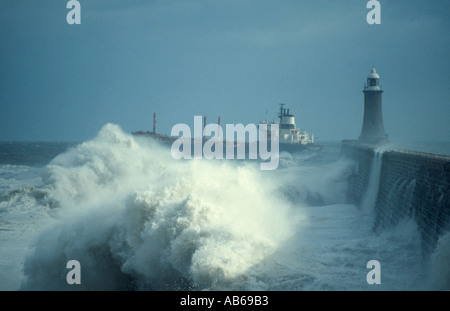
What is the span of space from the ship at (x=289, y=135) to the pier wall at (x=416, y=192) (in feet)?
119

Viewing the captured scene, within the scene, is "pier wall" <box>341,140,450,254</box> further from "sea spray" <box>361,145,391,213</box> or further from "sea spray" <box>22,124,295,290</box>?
"sea spray" <box>22,124,295,290</box>

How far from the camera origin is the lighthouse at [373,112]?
102 ft

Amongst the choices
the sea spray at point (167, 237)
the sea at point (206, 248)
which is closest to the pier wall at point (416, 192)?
the sea at point (206, 248)

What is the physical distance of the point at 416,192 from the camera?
975 cm

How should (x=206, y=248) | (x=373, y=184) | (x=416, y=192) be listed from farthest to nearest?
(x=373, y=184) < (x=416, y=192) < (x=206, y=248)

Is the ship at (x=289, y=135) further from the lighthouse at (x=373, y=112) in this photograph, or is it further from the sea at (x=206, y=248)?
the sea at (x=206, y=248)

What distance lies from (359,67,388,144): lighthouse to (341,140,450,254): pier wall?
632 inches

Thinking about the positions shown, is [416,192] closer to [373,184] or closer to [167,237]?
[373,184]

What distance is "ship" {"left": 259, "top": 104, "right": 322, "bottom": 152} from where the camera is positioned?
171ft

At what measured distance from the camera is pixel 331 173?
992 inches

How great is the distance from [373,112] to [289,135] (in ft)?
76.0

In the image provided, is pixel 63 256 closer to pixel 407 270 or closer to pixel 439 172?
pixel 407 270

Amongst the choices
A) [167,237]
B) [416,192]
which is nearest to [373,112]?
[416,192]
